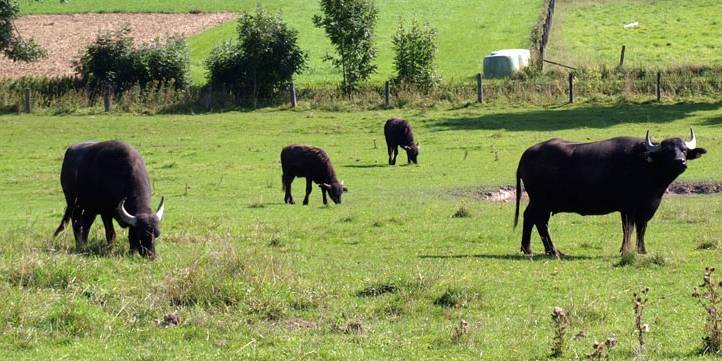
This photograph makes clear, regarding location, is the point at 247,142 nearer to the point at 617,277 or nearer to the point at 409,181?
the point at 409,181

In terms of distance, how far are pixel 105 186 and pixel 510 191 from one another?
13.4m

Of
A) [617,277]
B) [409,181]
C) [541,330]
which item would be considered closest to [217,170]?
[409,181]

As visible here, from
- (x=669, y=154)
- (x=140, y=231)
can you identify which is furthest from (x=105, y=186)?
(x=669, y=154)

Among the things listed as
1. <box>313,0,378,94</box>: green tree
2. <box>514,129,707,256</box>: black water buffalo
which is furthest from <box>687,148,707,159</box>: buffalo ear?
<box>313,0,378,94</box>: green tree

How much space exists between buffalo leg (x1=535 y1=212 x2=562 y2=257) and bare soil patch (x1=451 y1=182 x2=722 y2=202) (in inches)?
350

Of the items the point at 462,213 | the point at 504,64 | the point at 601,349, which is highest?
the point at 504,64

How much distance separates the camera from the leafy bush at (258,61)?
181 feet

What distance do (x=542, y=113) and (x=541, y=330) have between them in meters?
34.5

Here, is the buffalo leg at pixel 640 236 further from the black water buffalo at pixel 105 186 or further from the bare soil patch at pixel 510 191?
the bare soil patch at pixel 510 191

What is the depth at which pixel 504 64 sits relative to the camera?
5978 centimetres

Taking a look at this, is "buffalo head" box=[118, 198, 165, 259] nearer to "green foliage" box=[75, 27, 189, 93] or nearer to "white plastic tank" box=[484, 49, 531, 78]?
"green foliage" box=[75, 27, 189, 93]

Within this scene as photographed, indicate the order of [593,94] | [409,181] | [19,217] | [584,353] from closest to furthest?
1. [584,353]
2. [19,217]
3. [409,181]
4. [593,94]

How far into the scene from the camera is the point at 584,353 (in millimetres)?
11750

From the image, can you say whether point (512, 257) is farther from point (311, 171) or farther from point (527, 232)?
point (311, 171)
